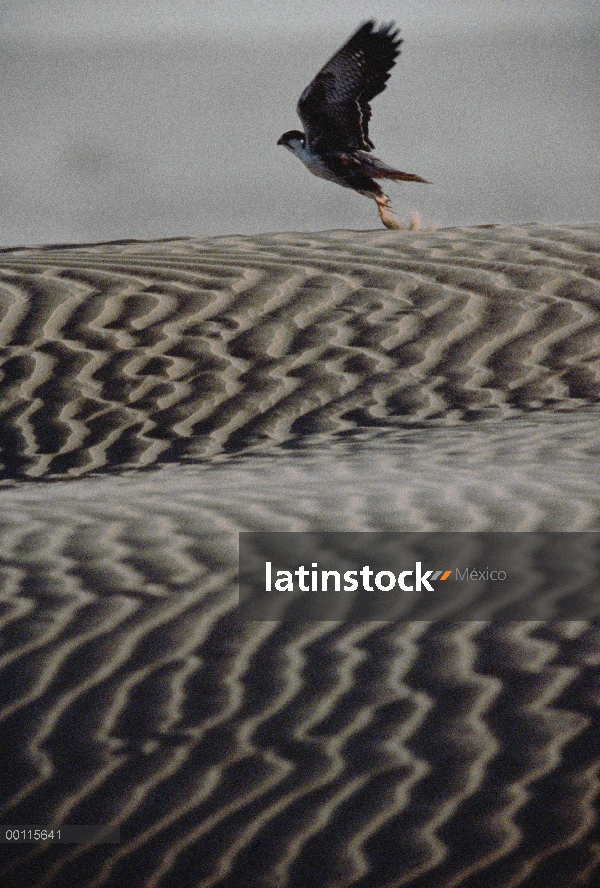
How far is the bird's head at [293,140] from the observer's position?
830cm

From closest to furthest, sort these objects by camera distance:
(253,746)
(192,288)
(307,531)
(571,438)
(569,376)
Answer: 1. (253,746)
2. (307,531)
3. (571,438)
4. (569,376)
5. (192,288)

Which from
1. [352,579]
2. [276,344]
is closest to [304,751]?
[352,579]

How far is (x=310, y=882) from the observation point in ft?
7.36

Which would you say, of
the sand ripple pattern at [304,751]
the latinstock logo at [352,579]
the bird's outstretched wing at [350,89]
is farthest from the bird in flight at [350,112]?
the sand ripple pattern at [304,751]

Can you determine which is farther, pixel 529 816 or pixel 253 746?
pixel 253 746

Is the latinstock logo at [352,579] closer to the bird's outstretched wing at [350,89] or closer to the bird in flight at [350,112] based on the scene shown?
the bird in flight at [350,112]

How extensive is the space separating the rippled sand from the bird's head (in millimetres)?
1279

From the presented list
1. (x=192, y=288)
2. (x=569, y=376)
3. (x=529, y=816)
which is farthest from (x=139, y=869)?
(x=192, y=288)

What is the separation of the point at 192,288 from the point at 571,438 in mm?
3045

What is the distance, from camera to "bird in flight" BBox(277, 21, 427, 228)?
24.9 feet

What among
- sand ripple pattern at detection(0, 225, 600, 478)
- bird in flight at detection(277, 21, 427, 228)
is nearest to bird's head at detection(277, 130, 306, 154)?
bird in flight at detection(277, 21, 427, 228)

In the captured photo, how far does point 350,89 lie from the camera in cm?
767

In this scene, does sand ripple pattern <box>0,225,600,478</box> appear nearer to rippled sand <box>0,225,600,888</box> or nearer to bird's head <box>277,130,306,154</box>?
rippled sand <box>0,225,600,888</box>

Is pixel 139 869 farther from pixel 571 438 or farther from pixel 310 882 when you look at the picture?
pixel 571 438
